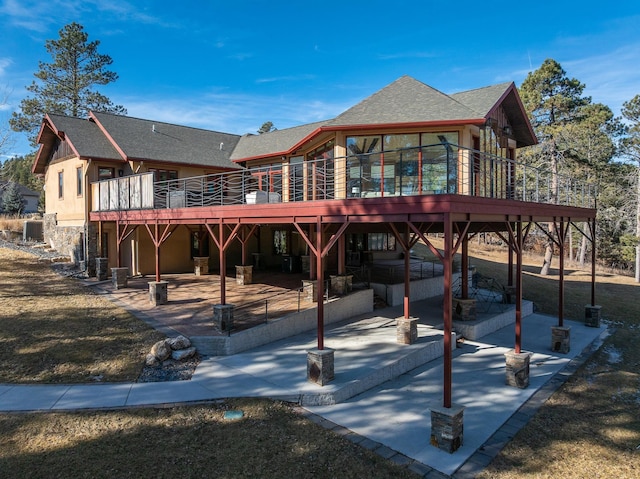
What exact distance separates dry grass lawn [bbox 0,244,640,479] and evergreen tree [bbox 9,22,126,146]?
3239 cm

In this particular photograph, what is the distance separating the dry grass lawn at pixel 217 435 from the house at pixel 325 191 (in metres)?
1.37

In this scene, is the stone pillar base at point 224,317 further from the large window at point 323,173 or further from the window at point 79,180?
the window at point 79,180

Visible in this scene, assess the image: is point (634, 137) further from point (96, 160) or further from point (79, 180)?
point (79, 180)

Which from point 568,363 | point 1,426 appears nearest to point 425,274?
point 568,363

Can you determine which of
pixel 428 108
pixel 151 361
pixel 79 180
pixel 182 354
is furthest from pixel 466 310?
pixel 79 180

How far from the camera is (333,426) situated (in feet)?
23.3

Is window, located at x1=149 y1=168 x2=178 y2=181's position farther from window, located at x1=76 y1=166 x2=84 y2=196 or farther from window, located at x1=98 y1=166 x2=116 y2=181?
window, located at x1=76 y1=166 x2=84 y2=196

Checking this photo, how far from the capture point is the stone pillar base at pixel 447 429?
6.32 meters

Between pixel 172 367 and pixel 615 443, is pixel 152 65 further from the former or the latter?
pixel 615 443

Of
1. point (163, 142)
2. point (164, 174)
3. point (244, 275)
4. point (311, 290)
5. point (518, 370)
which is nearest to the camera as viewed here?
point (518, 370)

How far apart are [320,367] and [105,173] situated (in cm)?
1655

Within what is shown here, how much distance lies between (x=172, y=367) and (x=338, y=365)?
377 cm

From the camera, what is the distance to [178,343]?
992 centimetres

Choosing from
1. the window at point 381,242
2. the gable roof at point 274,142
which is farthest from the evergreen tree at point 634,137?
the gable roof at point 274,142
